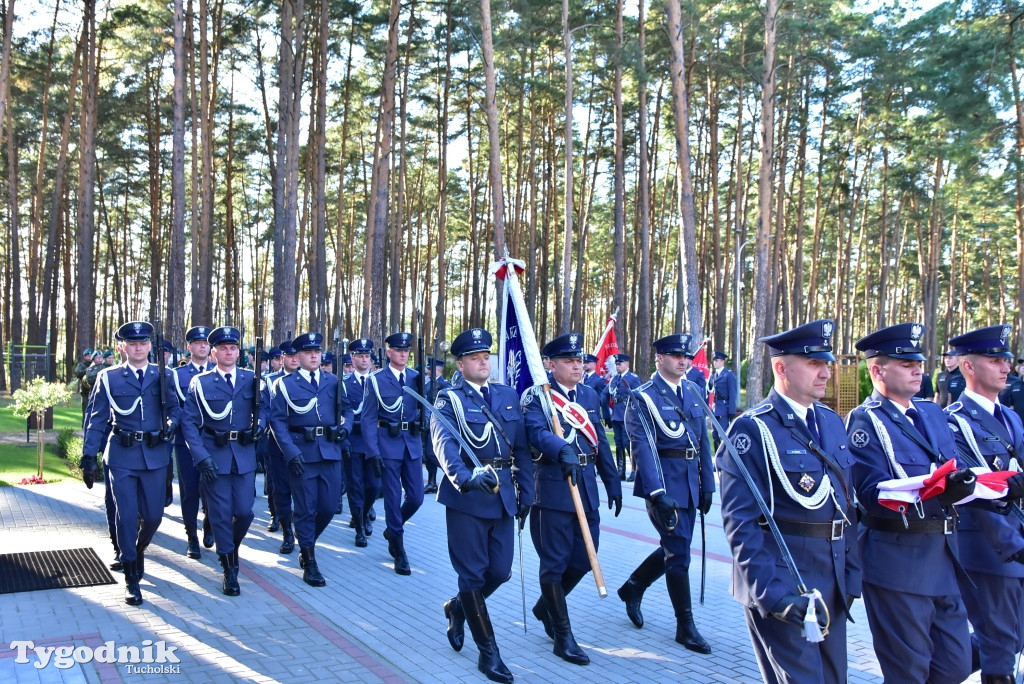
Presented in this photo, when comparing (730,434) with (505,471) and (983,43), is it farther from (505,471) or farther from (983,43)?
(983,43)

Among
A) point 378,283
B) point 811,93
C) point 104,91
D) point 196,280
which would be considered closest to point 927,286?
point 811,93

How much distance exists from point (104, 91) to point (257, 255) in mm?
26530

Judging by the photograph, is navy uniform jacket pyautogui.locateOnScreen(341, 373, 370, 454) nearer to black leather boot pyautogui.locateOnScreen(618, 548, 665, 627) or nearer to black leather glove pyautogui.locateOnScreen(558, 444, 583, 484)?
black leather boot pyautogui.locateOnScreen(618, 548, 665, 627)

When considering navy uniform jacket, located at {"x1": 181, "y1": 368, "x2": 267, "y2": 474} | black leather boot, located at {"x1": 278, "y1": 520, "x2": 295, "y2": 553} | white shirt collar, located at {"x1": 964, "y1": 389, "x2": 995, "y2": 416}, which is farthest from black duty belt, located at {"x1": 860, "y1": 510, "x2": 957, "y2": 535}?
black leather boot, located at {"x1": 278, "y1": 520, "x2": 295, "y2": 553}

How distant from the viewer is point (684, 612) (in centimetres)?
613

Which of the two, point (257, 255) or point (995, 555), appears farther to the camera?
point (257, 255)

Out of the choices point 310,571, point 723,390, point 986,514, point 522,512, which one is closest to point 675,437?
point 522,512

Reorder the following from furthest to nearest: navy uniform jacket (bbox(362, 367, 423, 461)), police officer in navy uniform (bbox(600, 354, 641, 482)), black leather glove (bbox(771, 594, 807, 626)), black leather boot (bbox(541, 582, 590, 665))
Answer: police officer in navy uniform (bbox(600, 354, 641, 482)) → navy uniform jacket (bbox(362, 367, 423, 461)) → black leather boot (bbox(541, 582, 590, 665)) → black leather glove (bbox(771, 594, 807, 626))

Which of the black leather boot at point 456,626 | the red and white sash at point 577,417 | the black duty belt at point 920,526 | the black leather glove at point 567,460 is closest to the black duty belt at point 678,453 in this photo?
the red and white sash at point 577,417

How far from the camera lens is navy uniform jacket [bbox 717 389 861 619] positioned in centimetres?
369

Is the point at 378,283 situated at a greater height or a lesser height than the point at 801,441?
greater

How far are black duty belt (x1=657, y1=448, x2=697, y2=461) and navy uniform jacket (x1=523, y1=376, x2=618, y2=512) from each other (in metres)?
0.41

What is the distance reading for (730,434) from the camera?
398 cm

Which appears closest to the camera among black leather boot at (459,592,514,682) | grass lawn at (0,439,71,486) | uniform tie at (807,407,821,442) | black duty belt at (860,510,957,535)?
uniform tie at (807,407,821,442)
